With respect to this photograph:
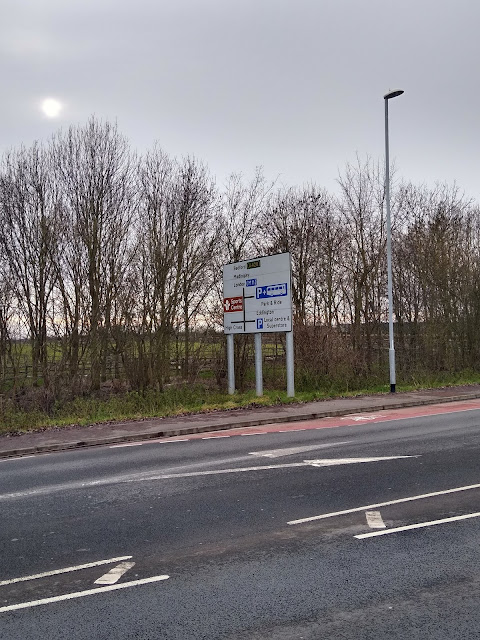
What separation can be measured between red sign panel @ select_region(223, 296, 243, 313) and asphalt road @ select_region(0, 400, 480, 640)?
1074cm

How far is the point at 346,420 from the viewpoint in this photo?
54.2 feet

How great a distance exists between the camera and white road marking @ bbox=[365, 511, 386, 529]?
22.2 feet

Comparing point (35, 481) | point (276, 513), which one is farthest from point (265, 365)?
point (276, 513)

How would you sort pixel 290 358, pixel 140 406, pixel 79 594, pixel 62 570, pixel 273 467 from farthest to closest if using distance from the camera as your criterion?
pixel 290 358
pixel 140 406
pixel 273 467
pixel 62 570
pixel 79 594

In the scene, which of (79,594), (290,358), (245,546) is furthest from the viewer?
(290,358)

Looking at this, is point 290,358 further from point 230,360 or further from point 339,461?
point 339,461

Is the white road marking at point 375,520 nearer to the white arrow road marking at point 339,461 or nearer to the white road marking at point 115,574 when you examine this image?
the white road marking at point 115,574

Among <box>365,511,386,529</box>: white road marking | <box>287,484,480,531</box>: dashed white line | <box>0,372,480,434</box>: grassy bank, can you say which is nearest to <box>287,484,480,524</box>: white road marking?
<box>287,484,480,531</box>: dashed white line

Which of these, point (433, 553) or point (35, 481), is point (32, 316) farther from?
point (433, 553)

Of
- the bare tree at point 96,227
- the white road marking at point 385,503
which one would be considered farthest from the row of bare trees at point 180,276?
the white road marking at point 385,503

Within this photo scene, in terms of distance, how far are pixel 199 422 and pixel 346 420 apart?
3.95m

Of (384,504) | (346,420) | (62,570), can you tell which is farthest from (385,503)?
(346,420)

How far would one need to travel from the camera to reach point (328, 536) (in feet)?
21.3

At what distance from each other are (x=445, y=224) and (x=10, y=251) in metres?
22.2
